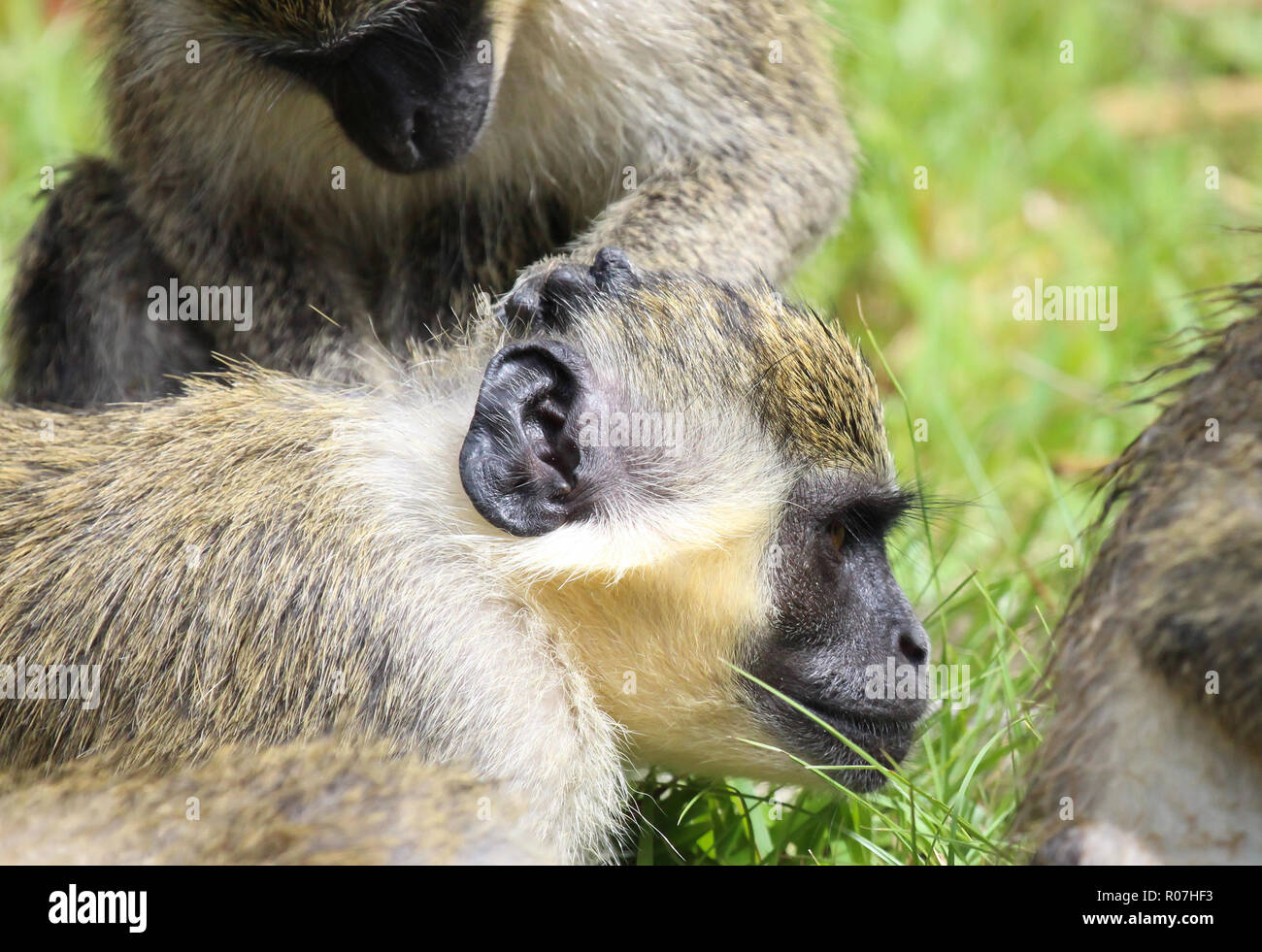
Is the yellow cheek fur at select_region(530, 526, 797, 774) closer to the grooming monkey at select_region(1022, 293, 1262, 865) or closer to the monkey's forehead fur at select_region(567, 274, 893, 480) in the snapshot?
the monkey's forehead fur at select_region(567, 274, 893, 480)

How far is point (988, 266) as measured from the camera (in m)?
7.51

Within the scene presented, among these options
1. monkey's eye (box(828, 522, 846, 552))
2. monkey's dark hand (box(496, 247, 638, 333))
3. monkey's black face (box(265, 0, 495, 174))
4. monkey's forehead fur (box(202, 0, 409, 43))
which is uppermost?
monkey's forehead fur (box(202, 0, 409, 43))

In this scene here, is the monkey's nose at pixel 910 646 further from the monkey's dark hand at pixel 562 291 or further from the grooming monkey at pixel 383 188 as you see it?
the grooming monkey at pixel 383 188

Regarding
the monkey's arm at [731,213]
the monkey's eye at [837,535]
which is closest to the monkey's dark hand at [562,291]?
the monkey's arm at [731,213]

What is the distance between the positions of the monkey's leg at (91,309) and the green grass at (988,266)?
1323mm

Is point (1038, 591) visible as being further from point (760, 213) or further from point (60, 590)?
point (60, 590)

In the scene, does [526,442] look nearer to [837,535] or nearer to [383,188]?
[837,535]

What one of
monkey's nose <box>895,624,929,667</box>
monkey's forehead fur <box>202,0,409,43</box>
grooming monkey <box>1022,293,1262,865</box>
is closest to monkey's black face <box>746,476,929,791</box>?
monkey's nose <box>895,624,929,667</box>

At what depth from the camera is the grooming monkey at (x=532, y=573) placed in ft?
11.2

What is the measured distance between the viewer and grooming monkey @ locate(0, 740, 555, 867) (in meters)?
3.01

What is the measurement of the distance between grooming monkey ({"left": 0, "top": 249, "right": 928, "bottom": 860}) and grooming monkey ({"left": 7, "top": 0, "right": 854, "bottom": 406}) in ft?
3.49

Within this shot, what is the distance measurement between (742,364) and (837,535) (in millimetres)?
466

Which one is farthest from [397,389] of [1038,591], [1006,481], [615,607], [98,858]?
[1006,481]

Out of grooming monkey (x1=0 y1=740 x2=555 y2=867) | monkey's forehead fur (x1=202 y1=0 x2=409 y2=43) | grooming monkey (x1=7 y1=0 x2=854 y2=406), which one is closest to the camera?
grooming monkey (x1=0 y1=740 x2=555 y2=867)
